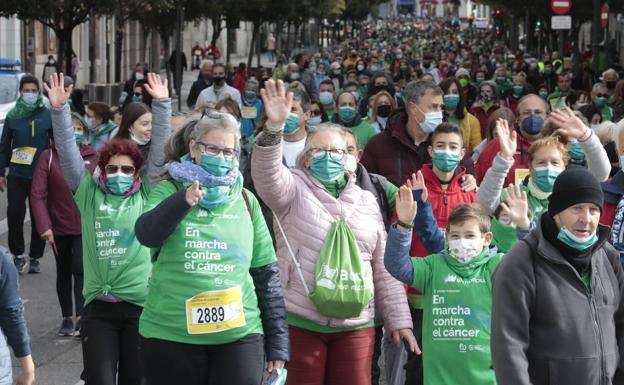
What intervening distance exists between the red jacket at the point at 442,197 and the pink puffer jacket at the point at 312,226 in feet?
2.49

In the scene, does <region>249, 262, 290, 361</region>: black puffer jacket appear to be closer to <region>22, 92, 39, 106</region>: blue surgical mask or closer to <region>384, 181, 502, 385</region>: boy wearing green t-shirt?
<region>384, 181, 502, 385</region>: boy wearing green t-shirt

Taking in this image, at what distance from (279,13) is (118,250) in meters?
46.8

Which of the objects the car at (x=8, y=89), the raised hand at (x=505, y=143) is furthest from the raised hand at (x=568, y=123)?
the car at (x=8, y=89)

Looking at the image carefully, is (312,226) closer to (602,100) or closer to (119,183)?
(119,183)

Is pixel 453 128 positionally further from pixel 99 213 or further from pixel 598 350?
pixel 598 350

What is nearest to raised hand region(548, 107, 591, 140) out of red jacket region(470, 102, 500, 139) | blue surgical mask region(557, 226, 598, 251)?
blue surgical mask region(557, 226, 598, 251)

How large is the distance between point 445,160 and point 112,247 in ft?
5.73

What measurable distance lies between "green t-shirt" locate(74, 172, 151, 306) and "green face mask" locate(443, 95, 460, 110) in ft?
18.1

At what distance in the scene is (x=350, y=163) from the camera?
22.1ft

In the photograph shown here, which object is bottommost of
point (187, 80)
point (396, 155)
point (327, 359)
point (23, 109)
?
point (327, 359)

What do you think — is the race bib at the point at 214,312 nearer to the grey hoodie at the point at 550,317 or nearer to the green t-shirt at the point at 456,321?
the grey hoodie at the point at 550,317

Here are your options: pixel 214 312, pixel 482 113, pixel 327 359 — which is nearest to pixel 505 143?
pixel 327 359

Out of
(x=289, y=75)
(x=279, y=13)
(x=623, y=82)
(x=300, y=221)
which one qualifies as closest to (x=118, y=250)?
(x=300, y=221)

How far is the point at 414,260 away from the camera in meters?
6.51
